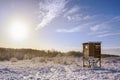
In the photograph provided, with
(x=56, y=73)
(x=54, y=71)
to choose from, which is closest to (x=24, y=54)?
(x=54, y=71)

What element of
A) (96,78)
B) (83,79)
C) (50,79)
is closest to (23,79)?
(50,79)

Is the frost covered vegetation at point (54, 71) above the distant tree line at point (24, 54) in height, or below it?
below

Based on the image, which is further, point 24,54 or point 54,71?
point 24,54

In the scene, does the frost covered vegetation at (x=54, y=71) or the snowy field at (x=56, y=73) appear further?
the frost covered vegetation at (x=54, y=71)

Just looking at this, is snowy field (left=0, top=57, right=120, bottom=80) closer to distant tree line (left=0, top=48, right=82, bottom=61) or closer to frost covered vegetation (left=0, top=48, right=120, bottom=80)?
frost covered vegetation (left=0, top=48, right=120, bottom=80)

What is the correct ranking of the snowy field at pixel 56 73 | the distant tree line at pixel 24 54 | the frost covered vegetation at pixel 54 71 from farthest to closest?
1. the distant tree line at pixel 24 54
2. the frost covered vegetation at pixel 54 71
3. the snowy field at pixel 56 73

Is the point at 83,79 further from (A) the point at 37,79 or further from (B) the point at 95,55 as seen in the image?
(B) the point at 95,55

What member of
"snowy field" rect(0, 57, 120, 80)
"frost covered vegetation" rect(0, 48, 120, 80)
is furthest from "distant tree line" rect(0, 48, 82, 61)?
"snowy field" rect(0, 57, 120, 80)

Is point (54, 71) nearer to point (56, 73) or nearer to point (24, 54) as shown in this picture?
point (56, 73)

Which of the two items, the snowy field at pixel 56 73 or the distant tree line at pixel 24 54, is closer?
the snowy field at pixel 56 73

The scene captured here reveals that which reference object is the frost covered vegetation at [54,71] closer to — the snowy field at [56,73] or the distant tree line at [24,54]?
the snowy field at [56,73]

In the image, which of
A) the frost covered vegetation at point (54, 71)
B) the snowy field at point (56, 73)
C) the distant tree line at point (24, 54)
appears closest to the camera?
the snowy field at point (56, 73)

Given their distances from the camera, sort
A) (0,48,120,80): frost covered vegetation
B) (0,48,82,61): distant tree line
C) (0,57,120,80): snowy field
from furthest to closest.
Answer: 1. (0,48,82,61): distant tree line
2. (0,48,120,80): frost covered vegetation
3. (0,57,120,80): snowy field

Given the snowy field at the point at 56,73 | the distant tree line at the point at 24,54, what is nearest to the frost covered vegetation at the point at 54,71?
the snowy field at the point at 56,73
